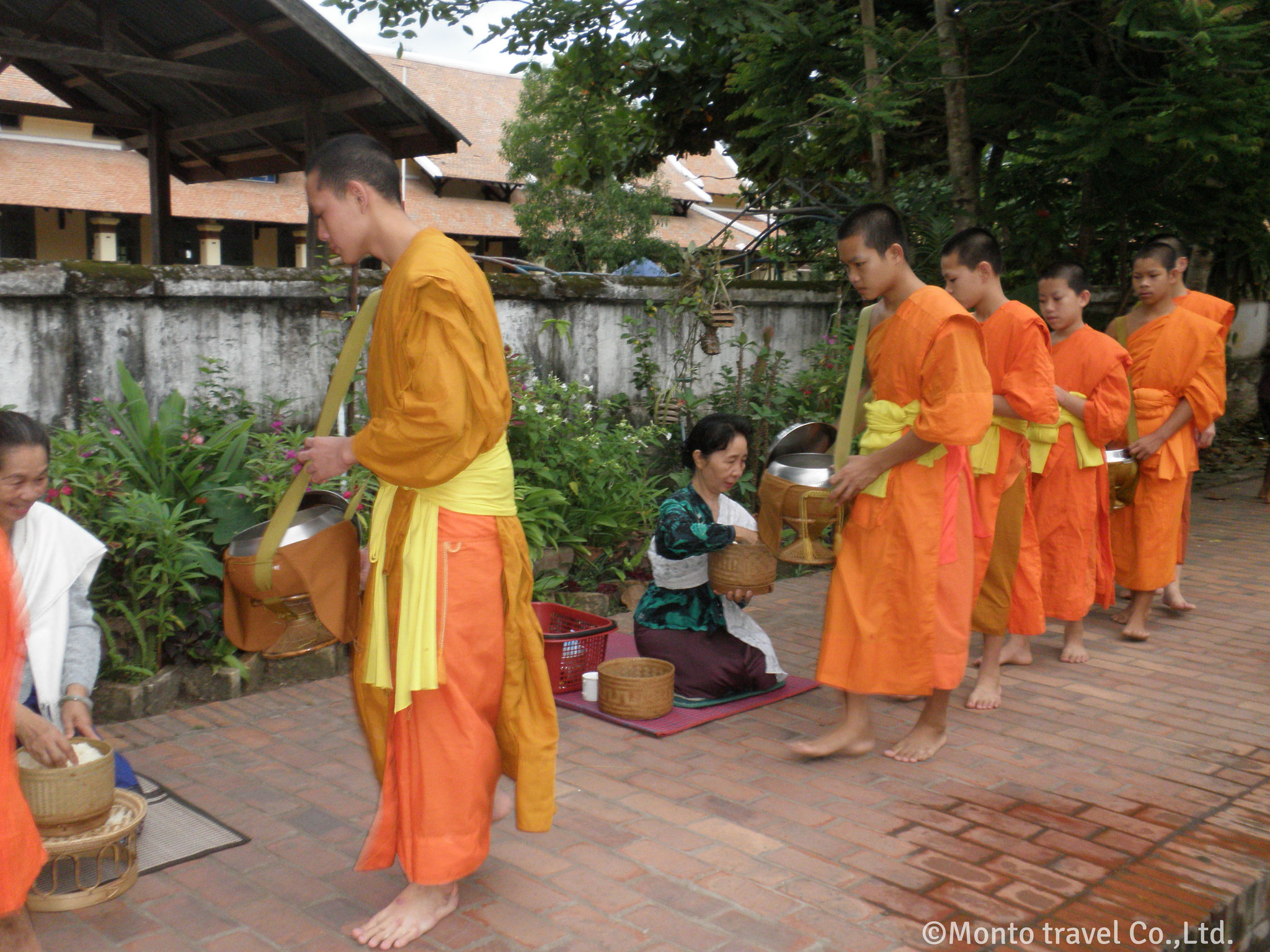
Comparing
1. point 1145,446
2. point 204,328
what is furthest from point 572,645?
point 1145,446

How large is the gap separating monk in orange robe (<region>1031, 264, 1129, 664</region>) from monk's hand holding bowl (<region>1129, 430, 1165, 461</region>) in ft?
1.31

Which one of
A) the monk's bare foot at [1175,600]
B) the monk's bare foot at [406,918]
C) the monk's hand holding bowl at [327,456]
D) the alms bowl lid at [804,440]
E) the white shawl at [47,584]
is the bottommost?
the monk's bare foot at [406,918]

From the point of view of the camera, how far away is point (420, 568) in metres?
2.70

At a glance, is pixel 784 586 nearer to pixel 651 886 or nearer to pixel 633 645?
pixel 633 645

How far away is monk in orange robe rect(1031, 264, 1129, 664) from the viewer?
5156 mm

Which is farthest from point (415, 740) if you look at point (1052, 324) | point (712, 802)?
point (1052, 324)

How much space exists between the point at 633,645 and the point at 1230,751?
100 inches

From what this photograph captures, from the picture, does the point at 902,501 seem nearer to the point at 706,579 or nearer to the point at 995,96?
the point at 706,579

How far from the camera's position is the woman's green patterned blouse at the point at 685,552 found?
4.38m

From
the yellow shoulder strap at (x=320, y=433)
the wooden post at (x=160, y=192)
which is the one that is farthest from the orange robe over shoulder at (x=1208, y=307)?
the wooden post at (x=160, y=192)

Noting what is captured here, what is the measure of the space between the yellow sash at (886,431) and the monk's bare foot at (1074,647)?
2.02 metres

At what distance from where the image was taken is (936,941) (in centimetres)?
279

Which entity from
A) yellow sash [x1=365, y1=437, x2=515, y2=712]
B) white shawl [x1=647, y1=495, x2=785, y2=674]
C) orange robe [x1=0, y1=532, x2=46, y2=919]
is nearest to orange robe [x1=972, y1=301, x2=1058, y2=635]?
white shawl [x1=647, y1=495, x2=785, y2=674]

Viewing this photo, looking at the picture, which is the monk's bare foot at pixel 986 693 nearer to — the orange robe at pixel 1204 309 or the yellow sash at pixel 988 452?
the yellow sash at pixel 988 452
